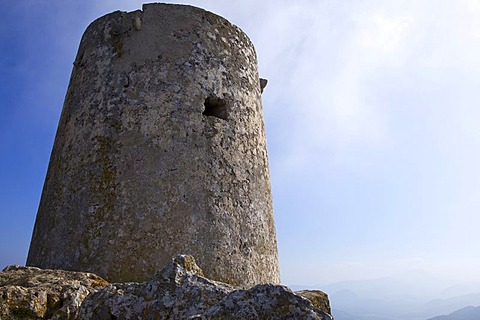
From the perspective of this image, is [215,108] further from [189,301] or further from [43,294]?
[189,301]

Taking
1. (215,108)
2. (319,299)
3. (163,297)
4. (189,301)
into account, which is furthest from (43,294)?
(215,108)

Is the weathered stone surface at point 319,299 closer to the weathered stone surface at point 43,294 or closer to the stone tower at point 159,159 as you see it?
the stone tower at point 159,159

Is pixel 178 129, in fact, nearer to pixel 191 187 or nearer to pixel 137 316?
pixel 191 187

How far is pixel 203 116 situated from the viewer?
5820 millimetres

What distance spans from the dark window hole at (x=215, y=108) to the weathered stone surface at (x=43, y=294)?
2878mm

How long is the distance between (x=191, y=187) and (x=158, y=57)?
1865 mm

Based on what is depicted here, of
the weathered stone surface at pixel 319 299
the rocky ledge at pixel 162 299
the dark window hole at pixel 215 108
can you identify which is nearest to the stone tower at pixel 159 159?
the dark window hole at pixel 215 108

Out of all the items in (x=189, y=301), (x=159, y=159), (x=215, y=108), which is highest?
(x=215, y=108)

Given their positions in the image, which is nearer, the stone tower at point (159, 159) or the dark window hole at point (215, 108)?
the stone tower at point (159, 159)

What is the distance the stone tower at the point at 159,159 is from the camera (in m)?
5.20

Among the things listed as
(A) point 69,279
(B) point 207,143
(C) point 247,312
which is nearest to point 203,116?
(B) point 207,143

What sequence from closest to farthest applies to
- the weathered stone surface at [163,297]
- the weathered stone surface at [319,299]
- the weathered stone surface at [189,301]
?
the weathered stone surface at [189,301] < the weathered stone surface at [163,297] < the weathered stone surface at [319,299]

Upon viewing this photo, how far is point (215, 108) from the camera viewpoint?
243 inches

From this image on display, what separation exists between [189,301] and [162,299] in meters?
0.20
